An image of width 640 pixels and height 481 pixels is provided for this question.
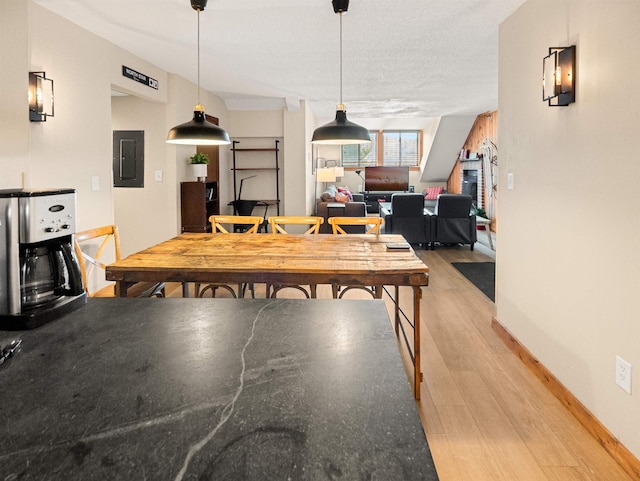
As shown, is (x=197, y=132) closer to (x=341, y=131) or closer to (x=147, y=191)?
(x=341, y=131)

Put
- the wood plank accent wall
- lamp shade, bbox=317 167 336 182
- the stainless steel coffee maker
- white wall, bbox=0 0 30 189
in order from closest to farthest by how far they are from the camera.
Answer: the stainless steel coffee maker < white wall, bbox=0 0 30 189 < the wood plank accent wall < lamp shade, bbox=317 167 336 182

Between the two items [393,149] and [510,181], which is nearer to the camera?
[510,181]

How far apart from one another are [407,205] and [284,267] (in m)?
5.00

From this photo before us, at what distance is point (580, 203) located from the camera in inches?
90.6

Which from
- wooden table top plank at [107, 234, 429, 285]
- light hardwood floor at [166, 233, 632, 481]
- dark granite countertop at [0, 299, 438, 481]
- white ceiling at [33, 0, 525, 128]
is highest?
white ceiling at [33, 0, 525, 128]

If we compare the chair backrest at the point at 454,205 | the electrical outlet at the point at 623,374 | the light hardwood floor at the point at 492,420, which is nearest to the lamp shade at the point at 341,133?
the light hardwood floor at the point at 492,420

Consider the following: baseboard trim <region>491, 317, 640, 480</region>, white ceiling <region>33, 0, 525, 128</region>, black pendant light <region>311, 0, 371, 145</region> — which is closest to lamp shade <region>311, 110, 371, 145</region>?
black pendant light <region>311, 0, 371, 145</region>

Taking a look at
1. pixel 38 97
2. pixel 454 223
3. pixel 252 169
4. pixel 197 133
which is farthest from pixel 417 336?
pixel 252 169

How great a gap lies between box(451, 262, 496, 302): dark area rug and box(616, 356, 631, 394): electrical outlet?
2561 millimetres

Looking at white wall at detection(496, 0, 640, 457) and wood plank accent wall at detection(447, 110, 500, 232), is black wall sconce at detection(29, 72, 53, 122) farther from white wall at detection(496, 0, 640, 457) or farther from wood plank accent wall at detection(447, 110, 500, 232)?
wood plank accent wall at detection(447, 110, 500, 232)

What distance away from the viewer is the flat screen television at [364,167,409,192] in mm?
12195

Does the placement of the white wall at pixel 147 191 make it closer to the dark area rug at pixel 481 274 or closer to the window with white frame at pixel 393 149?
the dark area rug at pixel 481 274

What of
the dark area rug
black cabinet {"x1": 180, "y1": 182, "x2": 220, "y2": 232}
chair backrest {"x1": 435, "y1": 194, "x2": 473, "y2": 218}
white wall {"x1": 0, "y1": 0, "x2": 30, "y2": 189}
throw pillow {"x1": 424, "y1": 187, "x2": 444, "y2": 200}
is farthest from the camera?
throw pillow {"x1": 424, "y1": 187, "x2": 444, "y2": 200}

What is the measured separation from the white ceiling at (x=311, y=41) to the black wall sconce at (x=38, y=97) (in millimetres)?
516
